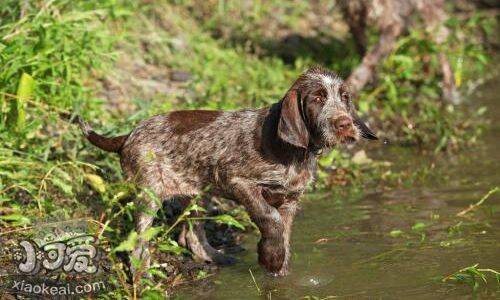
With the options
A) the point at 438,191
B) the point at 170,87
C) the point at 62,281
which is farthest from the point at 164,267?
the point at 170,87

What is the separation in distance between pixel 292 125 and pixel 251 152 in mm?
603

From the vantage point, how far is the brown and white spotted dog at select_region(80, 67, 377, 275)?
6566mm

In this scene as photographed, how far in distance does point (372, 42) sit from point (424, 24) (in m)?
0.79

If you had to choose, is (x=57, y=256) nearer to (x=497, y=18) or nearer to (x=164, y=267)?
(x=164, y=267)

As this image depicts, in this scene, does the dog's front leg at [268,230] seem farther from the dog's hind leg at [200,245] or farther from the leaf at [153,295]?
the leaf at [153,295]

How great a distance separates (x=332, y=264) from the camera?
279 inches

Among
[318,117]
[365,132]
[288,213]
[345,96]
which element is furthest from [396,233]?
[318,117]

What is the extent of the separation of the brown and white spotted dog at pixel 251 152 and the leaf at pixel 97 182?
48 centimetres

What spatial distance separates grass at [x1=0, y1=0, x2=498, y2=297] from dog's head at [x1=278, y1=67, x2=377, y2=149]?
0.88 m

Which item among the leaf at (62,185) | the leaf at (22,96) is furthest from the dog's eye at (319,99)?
the leaf at (22,96)

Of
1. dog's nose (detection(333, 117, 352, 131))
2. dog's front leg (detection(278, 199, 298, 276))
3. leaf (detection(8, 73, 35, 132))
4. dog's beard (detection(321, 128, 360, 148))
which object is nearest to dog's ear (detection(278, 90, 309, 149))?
dog's beard (detection(321, 128, 360, 148))

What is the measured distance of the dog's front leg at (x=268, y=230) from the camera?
6672 millimetres

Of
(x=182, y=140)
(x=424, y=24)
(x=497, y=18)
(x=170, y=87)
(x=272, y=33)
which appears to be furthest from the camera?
(x=497, y=18)

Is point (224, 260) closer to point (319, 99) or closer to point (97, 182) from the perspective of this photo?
point (97, 182)
